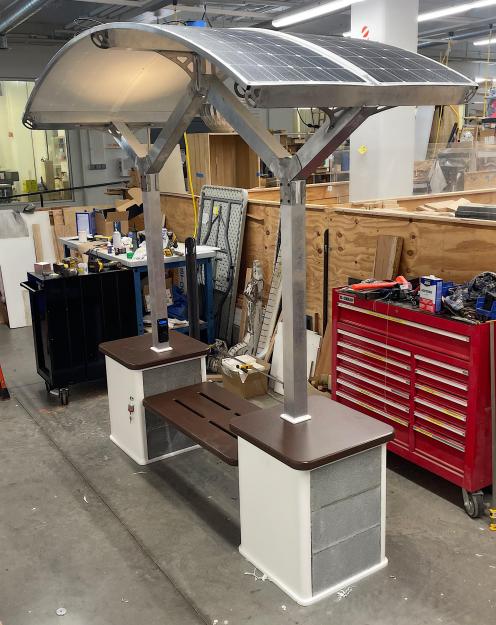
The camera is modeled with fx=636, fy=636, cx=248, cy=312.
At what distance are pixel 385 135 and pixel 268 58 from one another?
3.82 metres

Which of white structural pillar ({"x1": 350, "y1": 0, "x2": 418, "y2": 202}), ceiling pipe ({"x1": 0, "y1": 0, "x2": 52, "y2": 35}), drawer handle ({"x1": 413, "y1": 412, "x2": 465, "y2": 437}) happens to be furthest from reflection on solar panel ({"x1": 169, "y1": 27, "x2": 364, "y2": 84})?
ceiling pipe ({"x1": 0, "y1": 0, "x2": 52, "y2": 35})

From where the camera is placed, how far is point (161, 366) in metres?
3.40

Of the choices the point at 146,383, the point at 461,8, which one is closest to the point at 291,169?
the point at 146,383

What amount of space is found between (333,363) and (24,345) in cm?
332

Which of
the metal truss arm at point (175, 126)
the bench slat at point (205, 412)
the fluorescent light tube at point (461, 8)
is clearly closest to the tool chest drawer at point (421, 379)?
the bench slat at point (205, 412)

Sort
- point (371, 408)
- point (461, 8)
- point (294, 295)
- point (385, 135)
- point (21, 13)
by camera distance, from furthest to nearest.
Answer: point (21, 13), point (461, 8), point (385, 135), point (371, 408), point (294, 295)

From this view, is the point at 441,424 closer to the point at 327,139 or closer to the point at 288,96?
the point at 327,139

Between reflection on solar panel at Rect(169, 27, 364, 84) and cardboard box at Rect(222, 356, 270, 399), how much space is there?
2417 millimetres

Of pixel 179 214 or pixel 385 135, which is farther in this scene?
pixel 179 214

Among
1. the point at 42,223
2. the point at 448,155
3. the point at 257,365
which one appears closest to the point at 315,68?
the point at 257,365

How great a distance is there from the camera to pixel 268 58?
210cm

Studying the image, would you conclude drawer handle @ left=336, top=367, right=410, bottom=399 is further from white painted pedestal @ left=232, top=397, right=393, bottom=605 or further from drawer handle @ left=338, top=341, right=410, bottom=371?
white painted pedestal @ left=232, top=397, right=393, bottom=605

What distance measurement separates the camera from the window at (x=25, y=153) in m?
9.79

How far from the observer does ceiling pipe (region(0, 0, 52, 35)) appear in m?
6.57
